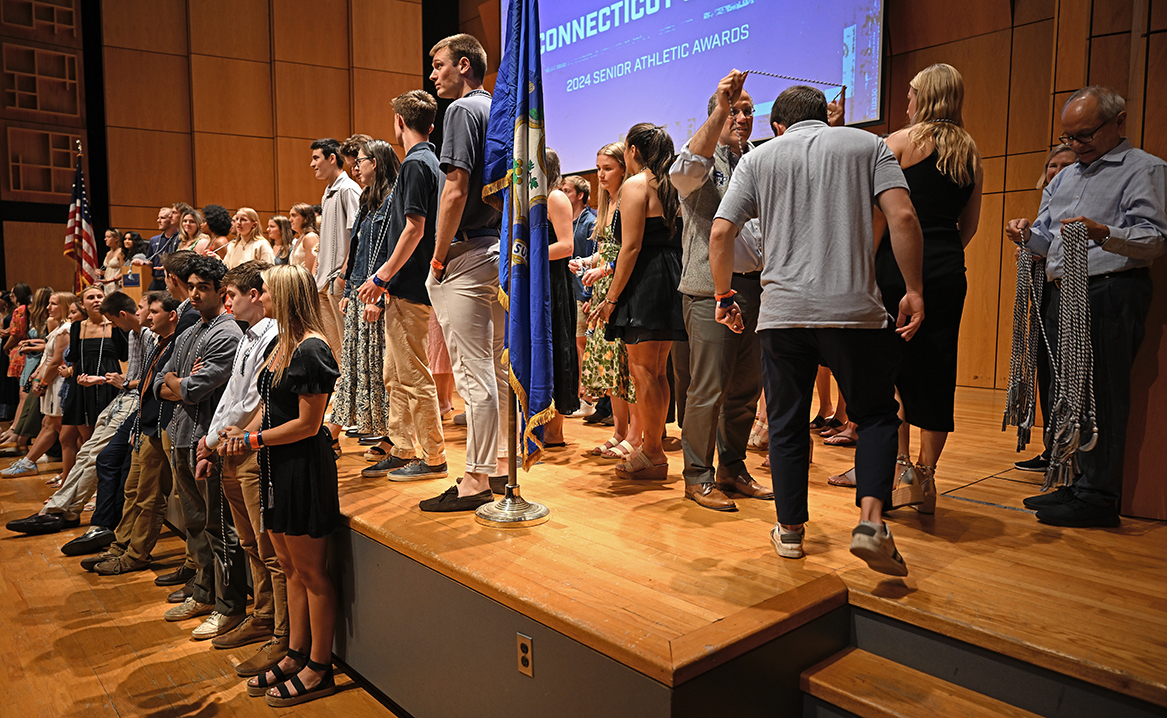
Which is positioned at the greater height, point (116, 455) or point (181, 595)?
point (116, 455)

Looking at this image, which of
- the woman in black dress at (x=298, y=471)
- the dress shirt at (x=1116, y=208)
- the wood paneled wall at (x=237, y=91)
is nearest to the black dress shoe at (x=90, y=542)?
the woman in black dress at (x=298, y=471)

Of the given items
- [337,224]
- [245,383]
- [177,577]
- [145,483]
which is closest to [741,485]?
[245,383]

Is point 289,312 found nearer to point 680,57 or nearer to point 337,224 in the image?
point 337,224

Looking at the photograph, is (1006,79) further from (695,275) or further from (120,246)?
(120,246)

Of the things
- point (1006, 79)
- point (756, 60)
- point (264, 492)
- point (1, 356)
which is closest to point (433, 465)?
point (264, 492)

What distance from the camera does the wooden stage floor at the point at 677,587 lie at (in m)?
1.65

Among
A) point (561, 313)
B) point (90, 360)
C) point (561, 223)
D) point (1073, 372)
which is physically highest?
point (561, 223)

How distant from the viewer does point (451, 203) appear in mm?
2520

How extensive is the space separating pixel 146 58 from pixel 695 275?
28.9 ft

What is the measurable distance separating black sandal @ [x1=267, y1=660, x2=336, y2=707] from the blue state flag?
3.34 feet

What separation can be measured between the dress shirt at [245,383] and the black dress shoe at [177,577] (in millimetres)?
1263

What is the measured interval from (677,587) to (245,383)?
5.34 ft

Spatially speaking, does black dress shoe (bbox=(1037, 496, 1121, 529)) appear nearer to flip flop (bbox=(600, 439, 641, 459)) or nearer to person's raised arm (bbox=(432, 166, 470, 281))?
flip flop (bbox=(600, 439, 641, 459))

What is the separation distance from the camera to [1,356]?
24.5 ft
